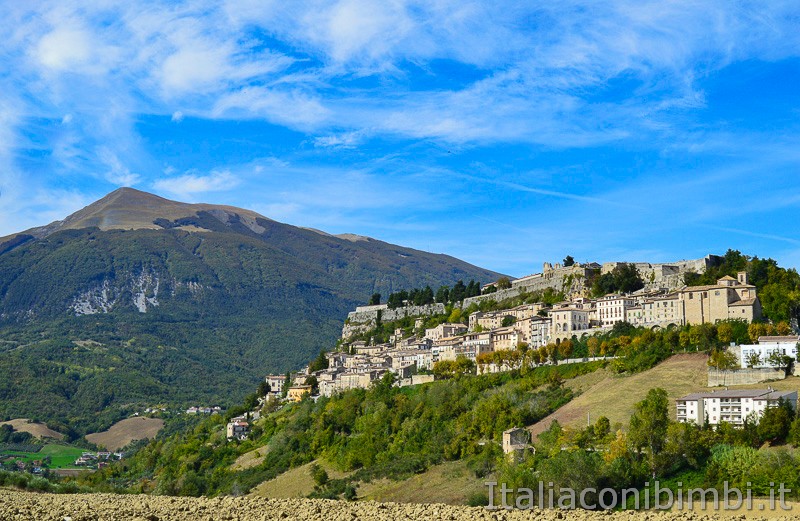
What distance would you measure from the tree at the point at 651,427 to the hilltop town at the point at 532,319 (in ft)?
53.3

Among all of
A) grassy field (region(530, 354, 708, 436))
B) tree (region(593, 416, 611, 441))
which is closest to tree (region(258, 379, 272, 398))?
grassy field (region(530, 354, 708, 436))

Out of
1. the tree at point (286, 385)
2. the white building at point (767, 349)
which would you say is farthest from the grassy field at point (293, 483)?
the tree at point (286, 385)

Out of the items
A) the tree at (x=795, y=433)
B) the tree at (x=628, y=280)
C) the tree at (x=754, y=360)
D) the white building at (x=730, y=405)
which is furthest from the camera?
the tree at (x=628, y=280)

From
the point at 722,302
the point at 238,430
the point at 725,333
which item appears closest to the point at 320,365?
the point at 238,430

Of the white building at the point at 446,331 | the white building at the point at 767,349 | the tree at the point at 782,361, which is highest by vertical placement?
the white building at the point at 446,331

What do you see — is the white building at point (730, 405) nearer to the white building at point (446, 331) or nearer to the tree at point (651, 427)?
the tree at point (651, 427)

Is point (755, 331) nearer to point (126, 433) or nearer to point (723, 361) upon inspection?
point (723, 361)

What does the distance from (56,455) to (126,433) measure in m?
15.6

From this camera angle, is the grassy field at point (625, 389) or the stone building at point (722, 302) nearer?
the grassy field at point (625, 389)

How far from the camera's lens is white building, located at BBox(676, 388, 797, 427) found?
5362 cm

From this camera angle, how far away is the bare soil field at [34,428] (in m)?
131

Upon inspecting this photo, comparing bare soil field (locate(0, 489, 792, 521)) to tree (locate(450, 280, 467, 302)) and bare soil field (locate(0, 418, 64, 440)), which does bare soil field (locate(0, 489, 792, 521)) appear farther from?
bare soil field (locate(0, 418, 64, 440))

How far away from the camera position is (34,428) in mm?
133000

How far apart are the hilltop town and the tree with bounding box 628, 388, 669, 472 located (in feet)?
53.3
